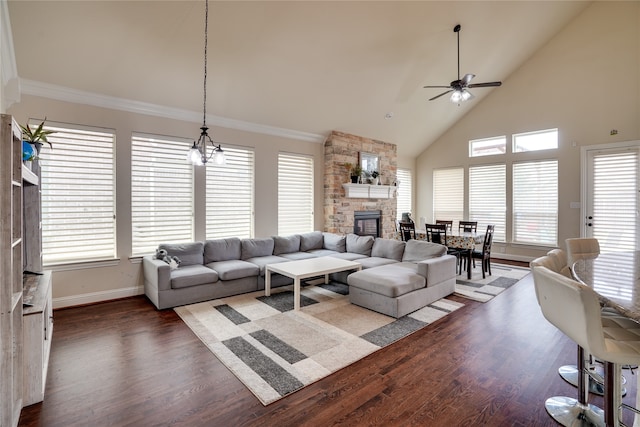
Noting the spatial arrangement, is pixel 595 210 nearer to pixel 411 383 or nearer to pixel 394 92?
pixel 394 92

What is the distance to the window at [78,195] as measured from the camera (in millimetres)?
3938

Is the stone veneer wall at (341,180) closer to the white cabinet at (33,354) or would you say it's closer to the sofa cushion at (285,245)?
the sofa cushion at (285,245)

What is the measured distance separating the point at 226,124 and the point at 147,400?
437 centimetres

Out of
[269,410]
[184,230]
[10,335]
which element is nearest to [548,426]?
[269,410]

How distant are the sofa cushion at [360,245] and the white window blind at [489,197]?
12.8 feet

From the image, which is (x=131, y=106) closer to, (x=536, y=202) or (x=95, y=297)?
(x=95, y=297)

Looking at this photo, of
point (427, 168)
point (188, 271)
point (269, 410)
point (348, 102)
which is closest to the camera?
point (269, 410)

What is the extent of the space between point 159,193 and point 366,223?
4.68 m

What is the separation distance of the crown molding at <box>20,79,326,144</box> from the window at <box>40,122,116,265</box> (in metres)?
0.37

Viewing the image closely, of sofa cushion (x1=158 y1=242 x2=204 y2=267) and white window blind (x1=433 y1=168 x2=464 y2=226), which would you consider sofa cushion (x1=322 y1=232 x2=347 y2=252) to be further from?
white window blind (x1=433 y1=168 x2=464 y2=226)

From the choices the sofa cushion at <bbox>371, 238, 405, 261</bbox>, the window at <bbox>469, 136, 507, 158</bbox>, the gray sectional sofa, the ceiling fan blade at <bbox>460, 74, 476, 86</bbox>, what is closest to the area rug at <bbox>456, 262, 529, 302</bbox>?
the gray sectional sofa

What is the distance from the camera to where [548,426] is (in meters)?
1.95

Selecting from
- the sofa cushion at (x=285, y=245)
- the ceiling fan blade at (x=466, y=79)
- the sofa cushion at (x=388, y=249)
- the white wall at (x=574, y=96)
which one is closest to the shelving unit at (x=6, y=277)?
the sofa cushion at (x=285, y=245)

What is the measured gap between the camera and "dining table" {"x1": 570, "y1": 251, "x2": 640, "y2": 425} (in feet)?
4.72
